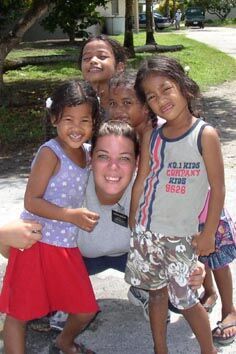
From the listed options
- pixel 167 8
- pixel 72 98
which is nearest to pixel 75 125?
pixel 72 98

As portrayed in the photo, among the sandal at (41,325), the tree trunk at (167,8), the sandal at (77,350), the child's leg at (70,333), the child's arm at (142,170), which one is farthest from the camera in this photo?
the tree trunk at (167,8)

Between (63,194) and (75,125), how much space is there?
0.31m

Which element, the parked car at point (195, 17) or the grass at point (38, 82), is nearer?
the grass at point (38, 82)

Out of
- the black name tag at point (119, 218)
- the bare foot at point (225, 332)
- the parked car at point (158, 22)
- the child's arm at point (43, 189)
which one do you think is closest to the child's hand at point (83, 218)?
the child's arm at point (43, 189)

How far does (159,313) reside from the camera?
8.33ft

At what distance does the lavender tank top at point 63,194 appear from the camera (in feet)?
8.09

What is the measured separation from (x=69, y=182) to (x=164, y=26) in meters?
45.0

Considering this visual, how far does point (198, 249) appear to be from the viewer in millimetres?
2402

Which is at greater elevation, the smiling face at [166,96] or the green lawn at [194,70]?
the smiling face at [166,96]

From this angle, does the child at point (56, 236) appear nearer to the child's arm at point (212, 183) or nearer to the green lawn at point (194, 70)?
the child's arm at point (212, 183)

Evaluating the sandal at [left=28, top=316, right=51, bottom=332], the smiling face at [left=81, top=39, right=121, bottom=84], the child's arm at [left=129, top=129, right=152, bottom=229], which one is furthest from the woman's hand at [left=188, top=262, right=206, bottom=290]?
the smiling face at [left=81, top=39, right=121, bottom=84]

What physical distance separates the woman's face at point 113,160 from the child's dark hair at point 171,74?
9.7 inches

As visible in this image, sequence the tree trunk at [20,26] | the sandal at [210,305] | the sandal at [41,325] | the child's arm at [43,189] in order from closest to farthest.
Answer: the child's arm at [43,189] < the sandal at [41,325] < the sandal at [210,305] < the tree trunk at [20,26]

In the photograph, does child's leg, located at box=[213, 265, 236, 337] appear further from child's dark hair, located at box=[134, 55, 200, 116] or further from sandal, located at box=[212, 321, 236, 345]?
child's dark hair, located at box=[134, 55, 200, 116]
